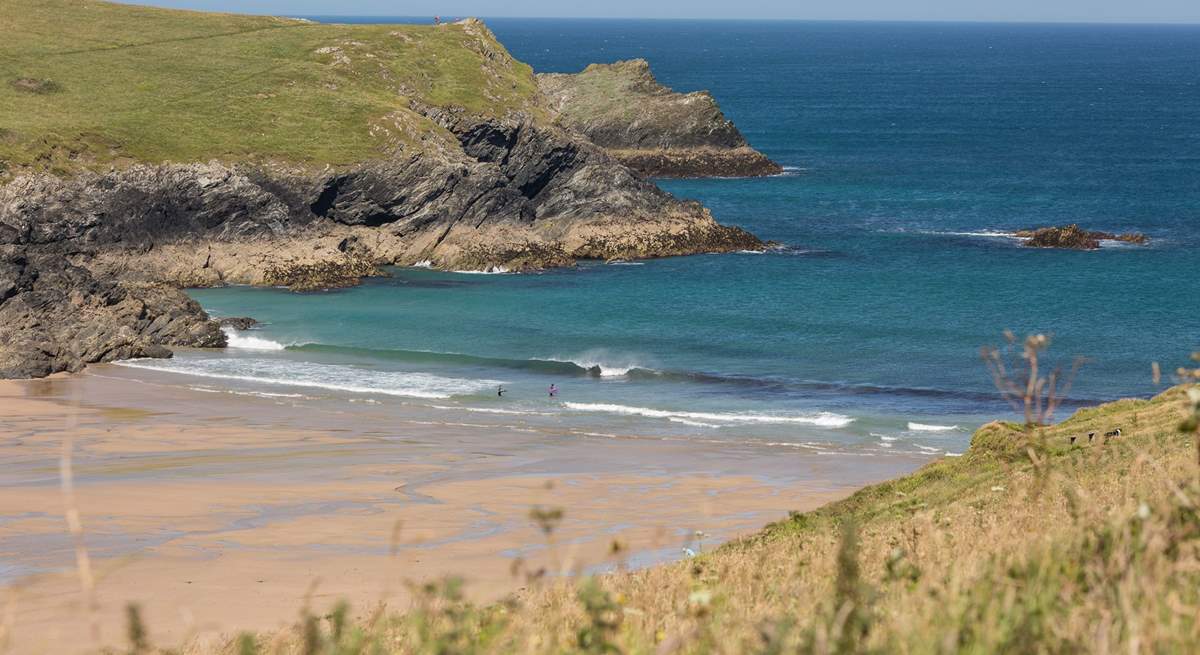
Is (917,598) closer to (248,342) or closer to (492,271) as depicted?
(248,342)

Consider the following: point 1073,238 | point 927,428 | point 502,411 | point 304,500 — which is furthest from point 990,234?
point 304,500

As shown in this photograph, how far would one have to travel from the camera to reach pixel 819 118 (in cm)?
13925

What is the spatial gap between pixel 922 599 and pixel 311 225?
2416 inches

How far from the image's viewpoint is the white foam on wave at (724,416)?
39.9 metres

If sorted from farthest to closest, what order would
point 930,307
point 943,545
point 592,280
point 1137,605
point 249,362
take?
point 592,280
point 930,307
point 249,362
point 943,545
point 1137,605

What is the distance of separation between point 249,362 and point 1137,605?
44.0 meters

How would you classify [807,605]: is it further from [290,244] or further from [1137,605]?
[290,244]

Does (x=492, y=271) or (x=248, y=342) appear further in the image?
(x=492, y=271)

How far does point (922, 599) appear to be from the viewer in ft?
24.9

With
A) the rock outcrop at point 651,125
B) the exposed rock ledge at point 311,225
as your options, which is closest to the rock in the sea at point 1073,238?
the exposed rock ledge at point 311,225

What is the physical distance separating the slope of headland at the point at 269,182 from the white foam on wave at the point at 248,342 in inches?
50.8

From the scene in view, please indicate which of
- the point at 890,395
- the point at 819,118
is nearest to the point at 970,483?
the point at 890,395

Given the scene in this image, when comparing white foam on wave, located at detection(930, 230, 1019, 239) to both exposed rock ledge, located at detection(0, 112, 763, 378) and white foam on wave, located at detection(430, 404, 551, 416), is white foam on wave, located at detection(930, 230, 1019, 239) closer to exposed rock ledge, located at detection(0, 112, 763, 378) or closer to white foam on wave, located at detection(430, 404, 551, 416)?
exposed rock ledge, located at detection(0, 112, 763, 378)

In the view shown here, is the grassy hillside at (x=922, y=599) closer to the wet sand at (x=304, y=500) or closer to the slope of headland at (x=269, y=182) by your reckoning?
the wet sand at (x=304, y=500)
